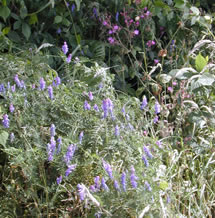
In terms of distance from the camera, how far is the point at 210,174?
8.67 feet

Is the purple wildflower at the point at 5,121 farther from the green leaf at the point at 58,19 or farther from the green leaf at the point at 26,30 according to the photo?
the green leaf at the point at 58,19

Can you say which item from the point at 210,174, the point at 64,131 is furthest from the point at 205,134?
the point at 64,131

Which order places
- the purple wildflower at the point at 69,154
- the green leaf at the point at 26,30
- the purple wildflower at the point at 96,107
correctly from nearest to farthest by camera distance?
the purple wildflower at the point at 69,154 < the purple wildflower at the point at 96,107 < the green leaf at the point at 26,30

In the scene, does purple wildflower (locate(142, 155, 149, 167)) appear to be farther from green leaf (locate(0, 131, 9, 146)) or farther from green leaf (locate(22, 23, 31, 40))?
green leaf (locate(22, 23, 31, 40))

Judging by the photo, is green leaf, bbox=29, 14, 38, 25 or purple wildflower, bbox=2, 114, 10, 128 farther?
green leaf, bbox=29, 14, 38, 25

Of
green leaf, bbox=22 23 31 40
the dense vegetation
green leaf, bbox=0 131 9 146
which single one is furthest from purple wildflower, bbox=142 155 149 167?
green leaf, bbox=22 23 31 40

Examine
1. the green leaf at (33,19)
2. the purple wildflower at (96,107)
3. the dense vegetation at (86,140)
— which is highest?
the green leaf at (33,19)

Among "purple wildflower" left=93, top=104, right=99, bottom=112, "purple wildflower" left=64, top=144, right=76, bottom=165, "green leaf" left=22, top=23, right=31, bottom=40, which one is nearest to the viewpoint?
"purple wildflower" left=64, top=144, right=76, bottom=165

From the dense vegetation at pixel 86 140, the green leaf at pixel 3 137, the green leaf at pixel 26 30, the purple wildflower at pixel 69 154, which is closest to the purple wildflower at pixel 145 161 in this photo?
the dense vegetation at pixel 86 140

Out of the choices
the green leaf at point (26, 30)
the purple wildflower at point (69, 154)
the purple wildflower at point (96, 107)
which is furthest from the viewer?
the green leaf at point (26, 30)

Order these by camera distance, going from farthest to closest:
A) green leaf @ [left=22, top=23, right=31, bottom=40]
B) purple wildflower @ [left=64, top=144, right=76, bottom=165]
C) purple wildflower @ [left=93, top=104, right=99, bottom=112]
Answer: green leaf @ [left=22, top=23, right=31, bottom=40] → purple wildflower @ [left=93, top=104, right=99, bottom=112] → purple wildflower @ [left=64, top=144, right=76, bottom=165]

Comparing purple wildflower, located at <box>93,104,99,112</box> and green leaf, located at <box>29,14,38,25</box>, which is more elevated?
green leaf, located at <box>29,14,38,25</box>

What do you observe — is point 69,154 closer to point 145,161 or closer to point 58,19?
point 145,161

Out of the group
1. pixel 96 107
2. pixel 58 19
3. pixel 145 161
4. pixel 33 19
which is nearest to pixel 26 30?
pixel 33 19
